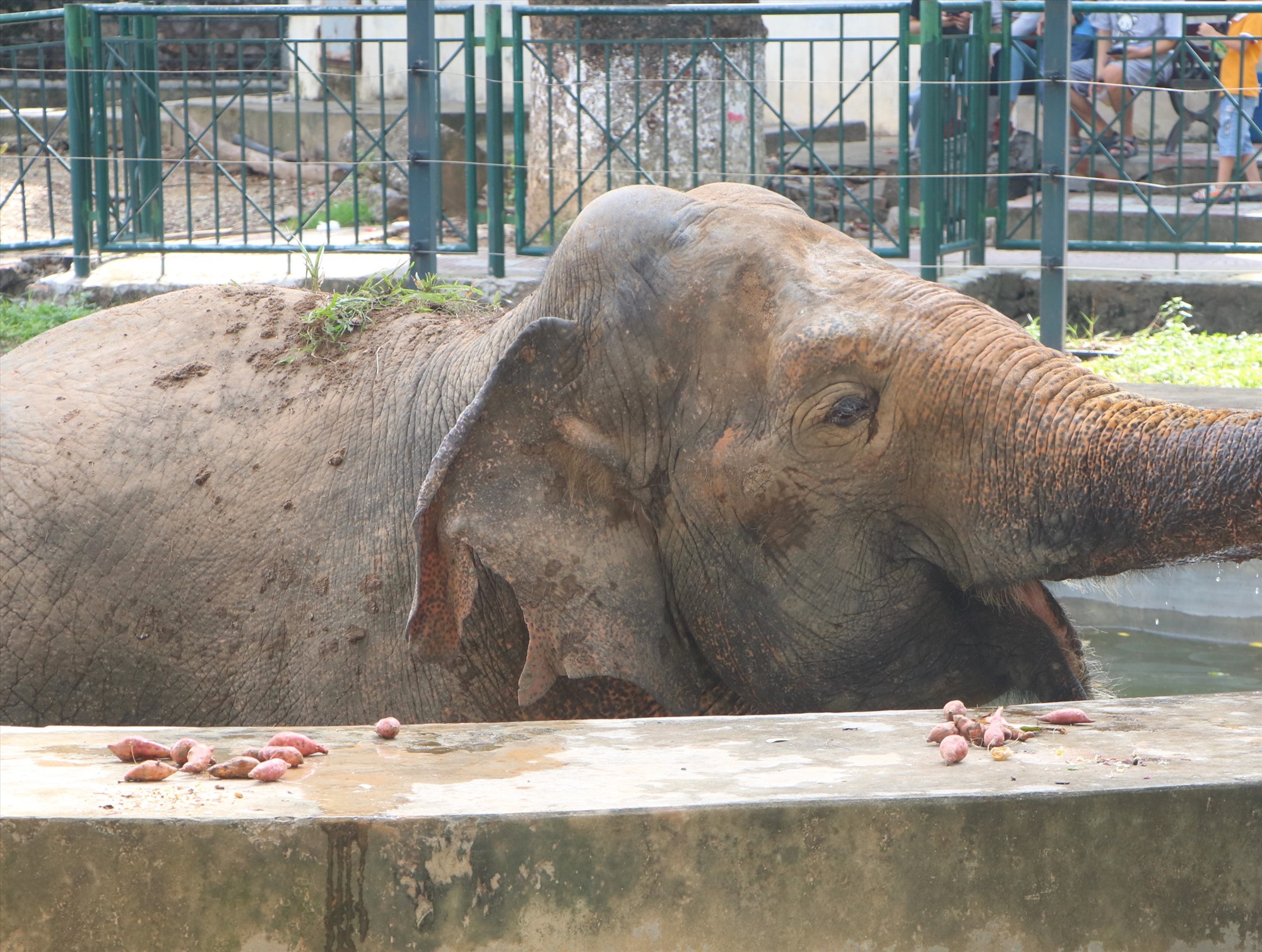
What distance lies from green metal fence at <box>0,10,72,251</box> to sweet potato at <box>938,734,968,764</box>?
8.99 metres

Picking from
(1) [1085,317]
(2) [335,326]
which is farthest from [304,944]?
(1) [1085,317]

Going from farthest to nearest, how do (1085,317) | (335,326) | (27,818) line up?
(1085,317) → (335,326) → (27,818)

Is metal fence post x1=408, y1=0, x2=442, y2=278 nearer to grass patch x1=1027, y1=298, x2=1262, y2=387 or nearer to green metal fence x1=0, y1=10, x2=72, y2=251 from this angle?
green metal fence x1=0, y1=10, x2=72, y2=251

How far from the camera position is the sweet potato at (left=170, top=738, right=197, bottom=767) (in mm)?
3102

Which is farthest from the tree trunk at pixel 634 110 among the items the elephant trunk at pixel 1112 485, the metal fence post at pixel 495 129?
the elephant trunk at pixel 1112 485

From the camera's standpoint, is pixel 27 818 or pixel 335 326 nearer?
pixel 27 818

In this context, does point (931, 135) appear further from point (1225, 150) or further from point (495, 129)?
point (1225, 150)

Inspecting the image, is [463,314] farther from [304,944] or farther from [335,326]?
[304,944]

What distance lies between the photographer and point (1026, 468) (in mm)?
3498

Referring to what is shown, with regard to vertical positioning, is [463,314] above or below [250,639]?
above

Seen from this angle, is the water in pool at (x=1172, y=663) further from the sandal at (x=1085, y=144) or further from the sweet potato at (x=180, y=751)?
the sandal at (x=1085, y=144)

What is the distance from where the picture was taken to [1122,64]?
11797 mm

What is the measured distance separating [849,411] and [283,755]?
129 cm

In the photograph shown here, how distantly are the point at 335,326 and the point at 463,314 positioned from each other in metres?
0.39
